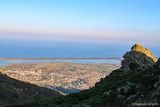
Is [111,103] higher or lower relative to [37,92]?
higher

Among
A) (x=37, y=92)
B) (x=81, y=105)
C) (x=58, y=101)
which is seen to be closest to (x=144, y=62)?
(x=58, y=101)

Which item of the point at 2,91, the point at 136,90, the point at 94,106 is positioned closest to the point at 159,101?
the point at 136,90

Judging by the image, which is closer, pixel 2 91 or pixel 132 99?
pixel 132 99

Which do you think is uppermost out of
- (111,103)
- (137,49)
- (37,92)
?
(137,49)

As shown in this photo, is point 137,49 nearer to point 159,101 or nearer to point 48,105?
point 48,105

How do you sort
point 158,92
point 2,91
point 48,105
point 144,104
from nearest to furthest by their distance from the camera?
point 144,104
point 158,92
point 48,105
point 2,91

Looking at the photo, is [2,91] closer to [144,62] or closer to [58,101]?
[144,62]

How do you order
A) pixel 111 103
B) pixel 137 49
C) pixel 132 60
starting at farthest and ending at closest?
pixel 137 49 < pixel 132 60 < pixel 111 103

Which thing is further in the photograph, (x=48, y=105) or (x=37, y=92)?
(x=37, y=92)

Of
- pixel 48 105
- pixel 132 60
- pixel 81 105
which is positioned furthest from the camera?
pixel 132 60
